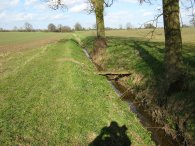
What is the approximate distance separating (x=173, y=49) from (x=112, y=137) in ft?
16.4

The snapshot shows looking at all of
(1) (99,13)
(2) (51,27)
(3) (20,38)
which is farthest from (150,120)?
(2) (51,27)

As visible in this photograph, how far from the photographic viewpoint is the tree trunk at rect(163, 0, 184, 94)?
13000 millimetres

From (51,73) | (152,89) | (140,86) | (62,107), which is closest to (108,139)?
(62,107)

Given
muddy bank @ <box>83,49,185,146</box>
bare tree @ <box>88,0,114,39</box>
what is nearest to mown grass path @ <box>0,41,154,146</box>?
muddy bank @ <box>83,49,185,146</box>

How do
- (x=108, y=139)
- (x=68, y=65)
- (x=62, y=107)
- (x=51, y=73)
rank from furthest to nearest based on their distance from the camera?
(x=68, y=65), (x=51, y=73), (x=62, y=107), (x=108, y=139)

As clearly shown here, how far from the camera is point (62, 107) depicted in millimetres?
12438

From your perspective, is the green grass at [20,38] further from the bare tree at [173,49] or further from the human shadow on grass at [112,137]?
the human shadow on grass at [112,137]

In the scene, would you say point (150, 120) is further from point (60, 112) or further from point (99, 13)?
point (99, 13)

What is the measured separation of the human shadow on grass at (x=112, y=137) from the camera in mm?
9523

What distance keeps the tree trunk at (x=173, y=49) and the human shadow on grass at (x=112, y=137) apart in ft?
11.2

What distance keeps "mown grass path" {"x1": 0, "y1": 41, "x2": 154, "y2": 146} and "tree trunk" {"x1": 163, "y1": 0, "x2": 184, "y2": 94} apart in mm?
2163

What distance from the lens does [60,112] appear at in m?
11.8

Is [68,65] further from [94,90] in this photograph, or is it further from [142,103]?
[142,103]

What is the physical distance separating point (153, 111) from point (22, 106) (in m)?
5.20
